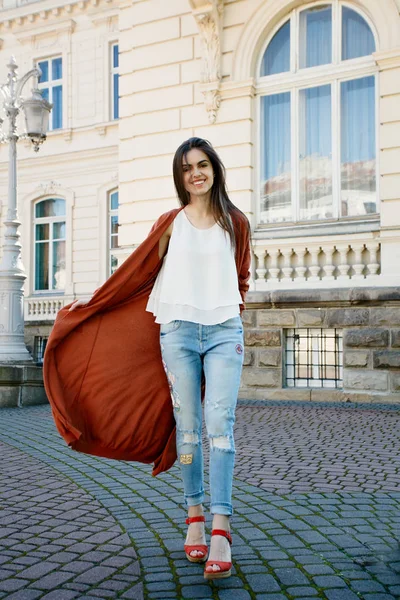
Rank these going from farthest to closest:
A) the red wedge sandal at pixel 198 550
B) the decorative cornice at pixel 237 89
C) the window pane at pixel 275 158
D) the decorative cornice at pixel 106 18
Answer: the decorative cornice at pixel 106 18 < the window pane at pixel 275 158 < the decorative cornice at pixel 237 89 < the red wedge sandal at pixel 198 550

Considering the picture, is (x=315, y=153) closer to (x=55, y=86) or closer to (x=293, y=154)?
(x=293, y=154)

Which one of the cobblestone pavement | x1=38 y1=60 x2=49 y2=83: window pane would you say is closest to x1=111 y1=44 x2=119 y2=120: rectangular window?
x1=38 y1=60 x2=49 y2=83: window pane

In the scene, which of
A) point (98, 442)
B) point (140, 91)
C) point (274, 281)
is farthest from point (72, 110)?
point (98, 442)

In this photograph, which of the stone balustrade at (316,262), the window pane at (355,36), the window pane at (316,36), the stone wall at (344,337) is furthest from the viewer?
the window pane at (316,36)

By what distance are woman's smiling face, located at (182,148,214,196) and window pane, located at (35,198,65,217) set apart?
723 inches

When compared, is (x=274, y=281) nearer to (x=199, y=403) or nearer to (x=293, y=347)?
(x=293, y=347)

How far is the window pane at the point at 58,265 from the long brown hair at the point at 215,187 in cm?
1807

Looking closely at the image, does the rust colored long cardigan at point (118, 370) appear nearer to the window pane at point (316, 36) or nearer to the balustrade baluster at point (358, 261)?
the balustrade baluster at point (358, 261)

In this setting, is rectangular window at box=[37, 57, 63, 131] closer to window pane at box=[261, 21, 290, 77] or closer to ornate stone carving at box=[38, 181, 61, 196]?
ornate stone carving at box=[38, 181, 61, 196]

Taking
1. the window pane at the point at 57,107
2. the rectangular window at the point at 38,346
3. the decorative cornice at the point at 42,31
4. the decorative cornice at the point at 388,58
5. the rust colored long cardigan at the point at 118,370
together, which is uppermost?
the decorative cornice at the point at 42,31

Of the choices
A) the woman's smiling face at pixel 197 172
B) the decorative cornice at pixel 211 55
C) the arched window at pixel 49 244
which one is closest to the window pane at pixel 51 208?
the arched window at pixel 49 244

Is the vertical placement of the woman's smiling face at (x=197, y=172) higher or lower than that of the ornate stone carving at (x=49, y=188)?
lower

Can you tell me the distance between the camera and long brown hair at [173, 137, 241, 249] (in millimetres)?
3463

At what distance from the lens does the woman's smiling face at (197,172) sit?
348cm
